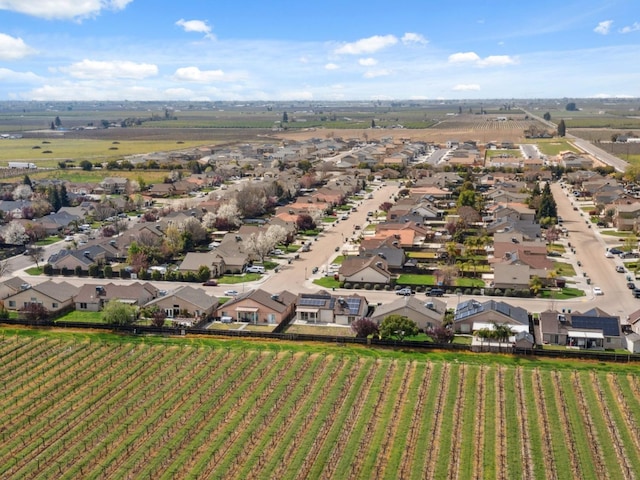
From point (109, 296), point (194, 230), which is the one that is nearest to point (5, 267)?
point (109, 296)

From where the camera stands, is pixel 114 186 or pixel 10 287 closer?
pixel 10 287

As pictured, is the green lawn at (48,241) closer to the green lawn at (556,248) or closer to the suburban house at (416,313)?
the suburban house at (416,313)

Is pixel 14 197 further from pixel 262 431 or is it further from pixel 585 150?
pixel 585 150

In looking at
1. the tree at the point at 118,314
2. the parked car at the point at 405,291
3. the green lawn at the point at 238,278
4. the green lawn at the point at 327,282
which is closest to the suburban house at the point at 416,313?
the parked car at the point at 405,291

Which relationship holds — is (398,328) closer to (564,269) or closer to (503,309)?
(503,309)

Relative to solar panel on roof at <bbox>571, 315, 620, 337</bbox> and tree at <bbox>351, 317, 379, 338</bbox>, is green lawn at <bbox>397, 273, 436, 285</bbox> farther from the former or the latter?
solar panel on roof at <bbox>571, 315, 620, 337</bbox>

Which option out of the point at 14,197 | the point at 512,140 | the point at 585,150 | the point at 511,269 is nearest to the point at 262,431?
the point at 511,269
